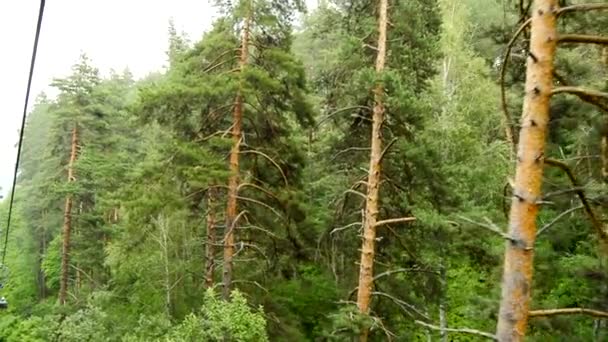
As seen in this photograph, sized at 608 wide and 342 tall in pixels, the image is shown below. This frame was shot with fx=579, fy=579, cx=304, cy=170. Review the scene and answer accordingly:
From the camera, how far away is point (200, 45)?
34.0 feet

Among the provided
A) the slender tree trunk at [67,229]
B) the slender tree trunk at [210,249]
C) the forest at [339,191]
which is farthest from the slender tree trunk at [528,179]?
the slender tree trunk at [67,229]

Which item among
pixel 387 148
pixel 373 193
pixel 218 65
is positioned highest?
pixel 218 65

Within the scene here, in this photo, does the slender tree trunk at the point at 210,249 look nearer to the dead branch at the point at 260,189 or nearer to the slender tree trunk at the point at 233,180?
the slender tree trunk at the point at 233,180

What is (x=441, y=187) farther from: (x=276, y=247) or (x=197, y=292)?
(x=197, y=292)

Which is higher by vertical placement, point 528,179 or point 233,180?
point 233,180

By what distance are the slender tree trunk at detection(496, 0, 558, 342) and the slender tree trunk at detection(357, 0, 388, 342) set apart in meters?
5.41

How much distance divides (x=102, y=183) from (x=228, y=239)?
12.7 metres

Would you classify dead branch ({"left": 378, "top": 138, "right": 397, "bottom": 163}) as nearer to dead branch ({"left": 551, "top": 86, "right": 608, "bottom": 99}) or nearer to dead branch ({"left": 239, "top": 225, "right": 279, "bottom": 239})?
dead branch ({"left": 239, "top": 225, "right": 279, "bottom": 239})

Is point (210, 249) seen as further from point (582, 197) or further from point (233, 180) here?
point (582, 197)

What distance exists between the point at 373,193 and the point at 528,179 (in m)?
5.67

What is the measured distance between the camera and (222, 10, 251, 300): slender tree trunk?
9.70 m

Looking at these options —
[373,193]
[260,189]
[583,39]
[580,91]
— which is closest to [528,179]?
[580,91]

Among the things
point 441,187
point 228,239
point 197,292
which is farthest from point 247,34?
point 197,292

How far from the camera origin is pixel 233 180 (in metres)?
9.95
